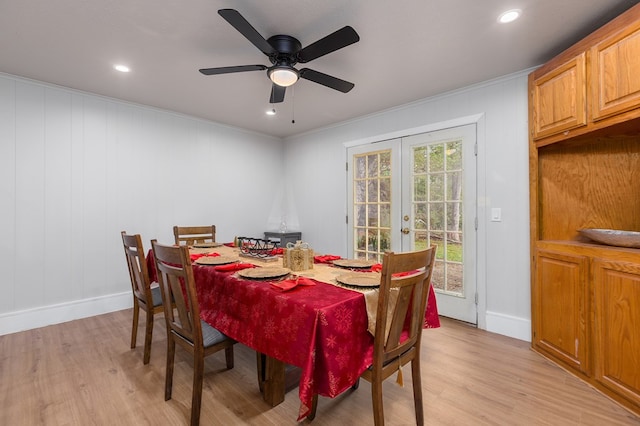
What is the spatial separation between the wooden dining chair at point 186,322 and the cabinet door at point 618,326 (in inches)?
92.6

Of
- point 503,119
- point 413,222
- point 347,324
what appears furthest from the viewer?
point 413,222

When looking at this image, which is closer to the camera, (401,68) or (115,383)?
(115,383)

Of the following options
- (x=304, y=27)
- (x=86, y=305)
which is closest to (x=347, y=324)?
(x=304, y=27)

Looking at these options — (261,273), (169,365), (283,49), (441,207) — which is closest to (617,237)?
(441,207)

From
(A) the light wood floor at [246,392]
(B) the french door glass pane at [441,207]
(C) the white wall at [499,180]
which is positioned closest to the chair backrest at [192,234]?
Answer: (A) the light wood floor at [246,392]

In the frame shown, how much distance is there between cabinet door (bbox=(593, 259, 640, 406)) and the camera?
174cm

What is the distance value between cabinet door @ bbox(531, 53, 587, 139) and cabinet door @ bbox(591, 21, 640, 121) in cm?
9

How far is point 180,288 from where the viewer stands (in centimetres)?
160

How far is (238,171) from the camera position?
4.58 m

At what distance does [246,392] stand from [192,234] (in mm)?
1898

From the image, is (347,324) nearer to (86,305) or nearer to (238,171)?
(86,305)

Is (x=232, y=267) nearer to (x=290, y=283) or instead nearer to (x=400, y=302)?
(x=290, y=283)

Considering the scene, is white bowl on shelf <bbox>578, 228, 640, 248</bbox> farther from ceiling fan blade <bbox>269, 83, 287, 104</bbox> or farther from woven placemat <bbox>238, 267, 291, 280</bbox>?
ceiling fan blade <bbox>269, 83, 287, 104</bbox>

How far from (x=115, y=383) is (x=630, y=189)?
158 inches
